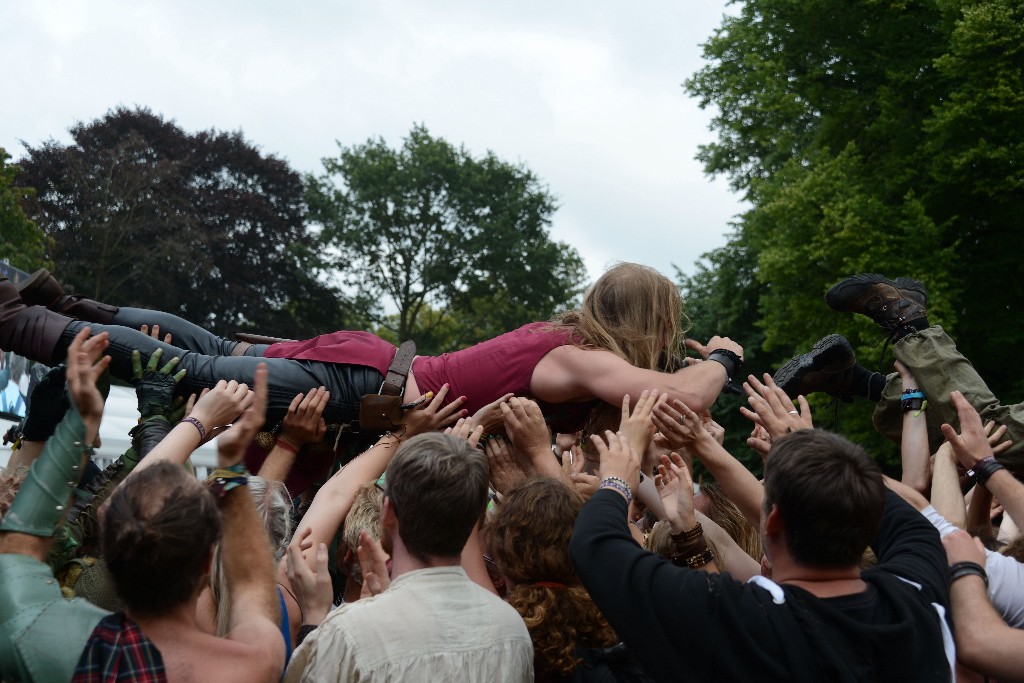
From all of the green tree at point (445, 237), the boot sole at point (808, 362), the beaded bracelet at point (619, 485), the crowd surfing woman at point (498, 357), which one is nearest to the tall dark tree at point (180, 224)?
the green tree at point (445, 237)

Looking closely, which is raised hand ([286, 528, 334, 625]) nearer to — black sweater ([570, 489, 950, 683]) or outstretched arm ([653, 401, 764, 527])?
black sweater ([570, 489, 950, 683])

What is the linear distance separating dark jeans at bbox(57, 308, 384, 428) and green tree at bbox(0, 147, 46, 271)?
14676 millimetres

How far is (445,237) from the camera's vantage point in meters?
35.4

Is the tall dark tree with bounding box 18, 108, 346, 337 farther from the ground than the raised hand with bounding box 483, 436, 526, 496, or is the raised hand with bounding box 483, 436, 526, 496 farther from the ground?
the tall dark tree with bounding box 18, 108, 346, 337

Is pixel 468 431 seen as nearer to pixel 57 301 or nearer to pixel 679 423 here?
pixel 679 423

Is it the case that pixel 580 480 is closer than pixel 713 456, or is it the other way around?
pixel 713 456

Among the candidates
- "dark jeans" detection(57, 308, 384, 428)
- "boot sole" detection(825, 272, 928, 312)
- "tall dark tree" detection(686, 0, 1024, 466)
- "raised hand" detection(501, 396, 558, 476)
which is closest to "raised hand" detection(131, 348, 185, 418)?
"dark jeans" detection(57, 308, 384, 428)

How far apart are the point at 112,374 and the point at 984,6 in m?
14.1

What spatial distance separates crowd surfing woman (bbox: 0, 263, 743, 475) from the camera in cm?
407

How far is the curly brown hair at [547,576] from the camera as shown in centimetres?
284

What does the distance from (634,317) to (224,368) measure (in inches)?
70.1

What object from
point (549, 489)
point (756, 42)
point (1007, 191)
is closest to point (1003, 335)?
point (1007, 191)

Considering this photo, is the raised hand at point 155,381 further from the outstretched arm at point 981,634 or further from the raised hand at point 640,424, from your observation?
the outstretched arm at point 981,634

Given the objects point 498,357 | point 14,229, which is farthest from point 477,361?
point 14,229
